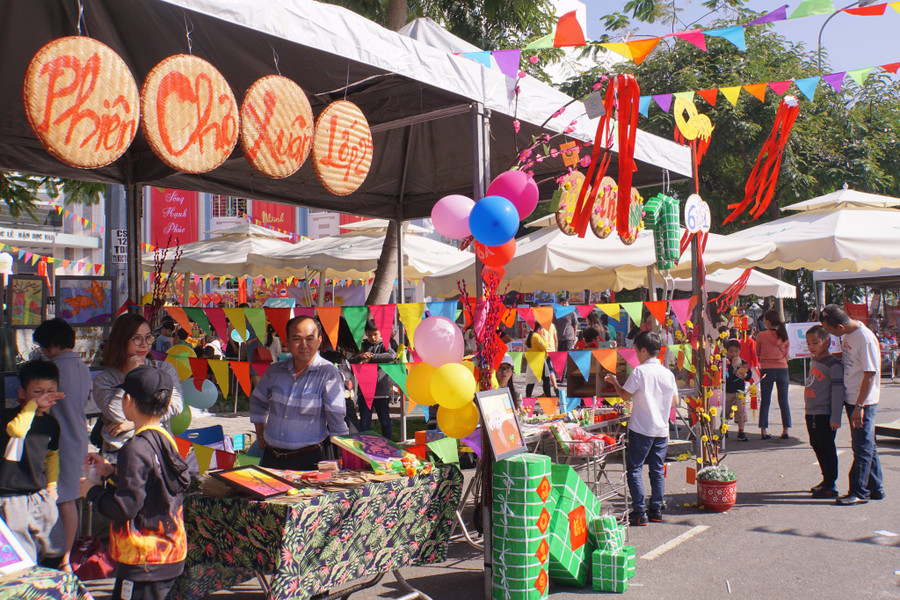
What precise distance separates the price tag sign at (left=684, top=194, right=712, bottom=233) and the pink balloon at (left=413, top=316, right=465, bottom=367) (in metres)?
3.10

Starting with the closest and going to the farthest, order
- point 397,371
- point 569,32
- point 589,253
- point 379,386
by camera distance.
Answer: point 569,32 → point 397,371 → point 379,386 → point 589,253

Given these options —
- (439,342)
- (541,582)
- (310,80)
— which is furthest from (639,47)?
(541,582)

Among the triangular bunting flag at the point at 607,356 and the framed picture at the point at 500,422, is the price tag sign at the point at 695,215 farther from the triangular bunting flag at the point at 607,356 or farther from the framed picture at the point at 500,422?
the framed picture at the point at 500,422

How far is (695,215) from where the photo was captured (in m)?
6.57

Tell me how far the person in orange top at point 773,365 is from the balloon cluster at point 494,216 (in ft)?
20.9

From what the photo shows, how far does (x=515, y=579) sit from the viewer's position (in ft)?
13.7

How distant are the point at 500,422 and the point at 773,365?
6797mm

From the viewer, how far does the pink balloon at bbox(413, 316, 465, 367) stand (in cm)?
432

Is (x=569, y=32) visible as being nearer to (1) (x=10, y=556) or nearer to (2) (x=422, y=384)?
(2) (x=422, y=384)

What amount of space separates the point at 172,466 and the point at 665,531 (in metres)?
4.18

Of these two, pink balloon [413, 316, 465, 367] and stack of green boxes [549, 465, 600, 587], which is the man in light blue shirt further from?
stack of green boxes [549, 465, 600, 587]

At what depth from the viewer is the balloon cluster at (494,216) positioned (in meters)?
4.20

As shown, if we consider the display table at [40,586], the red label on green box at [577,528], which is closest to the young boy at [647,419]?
the red label on green box at [577,528]

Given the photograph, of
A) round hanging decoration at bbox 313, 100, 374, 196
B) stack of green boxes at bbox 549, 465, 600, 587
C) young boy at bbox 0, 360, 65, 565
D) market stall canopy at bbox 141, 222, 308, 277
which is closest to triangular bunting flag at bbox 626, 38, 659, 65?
round hanging decoration at bbox 313, 100, 374, 196
